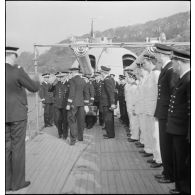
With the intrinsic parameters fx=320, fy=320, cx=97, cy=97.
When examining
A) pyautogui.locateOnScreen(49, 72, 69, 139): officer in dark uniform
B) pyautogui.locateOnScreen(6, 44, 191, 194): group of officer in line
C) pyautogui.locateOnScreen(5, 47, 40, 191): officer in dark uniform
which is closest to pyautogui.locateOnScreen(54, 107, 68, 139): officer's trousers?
pyautogui.locateOnScreen(49, 72, 69, 139): officer in dark uniform

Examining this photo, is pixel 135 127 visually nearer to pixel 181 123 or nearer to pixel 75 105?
pixel 75 105

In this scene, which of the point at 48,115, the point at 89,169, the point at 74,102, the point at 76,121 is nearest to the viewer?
the point at 89,169

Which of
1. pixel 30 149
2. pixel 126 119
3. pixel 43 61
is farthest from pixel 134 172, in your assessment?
pixel 43 61

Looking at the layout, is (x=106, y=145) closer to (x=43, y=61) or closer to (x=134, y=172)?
(x=134, y=172)

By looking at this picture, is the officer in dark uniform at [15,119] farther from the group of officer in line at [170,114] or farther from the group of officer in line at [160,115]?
the group of officer in line at [170,114]

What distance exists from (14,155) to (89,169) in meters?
1.48

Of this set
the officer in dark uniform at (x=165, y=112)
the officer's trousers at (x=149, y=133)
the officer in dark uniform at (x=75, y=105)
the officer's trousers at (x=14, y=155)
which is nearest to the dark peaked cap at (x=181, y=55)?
the officer in dark uniform at (x=165, y=112)

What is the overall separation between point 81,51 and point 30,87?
582 centimetres

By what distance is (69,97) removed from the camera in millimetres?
7691

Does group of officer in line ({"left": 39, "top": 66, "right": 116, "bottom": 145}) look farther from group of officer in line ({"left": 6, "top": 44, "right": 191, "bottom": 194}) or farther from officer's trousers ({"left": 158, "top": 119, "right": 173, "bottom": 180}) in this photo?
officer's trousers ({"left": 158, "top": 119, "right": 173, "bottom": 180})

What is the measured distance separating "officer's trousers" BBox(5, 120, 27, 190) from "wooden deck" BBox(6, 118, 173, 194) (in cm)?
17

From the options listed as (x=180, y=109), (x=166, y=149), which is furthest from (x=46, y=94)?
(x=180, y=109)

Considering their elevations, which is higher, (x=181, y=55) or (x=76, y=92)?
(x=181, y=55)

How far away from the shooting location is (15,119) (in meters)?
4.24
